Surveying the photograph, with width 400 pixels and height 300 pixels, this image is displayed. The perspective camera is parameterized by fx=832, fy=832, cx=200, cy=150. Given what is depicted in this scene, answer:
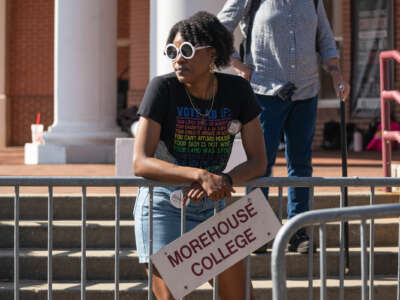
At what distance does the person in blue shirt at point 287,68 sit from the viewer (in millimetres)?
4883

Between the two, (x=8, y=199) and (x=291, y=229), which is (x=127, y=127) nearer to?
(x=8, y=199)

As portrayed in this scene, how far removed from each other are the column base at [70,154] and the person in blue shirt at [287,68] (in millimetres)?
5859

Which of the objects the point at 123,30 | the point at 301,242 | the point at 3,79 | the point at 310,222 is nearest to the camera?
the point at 310,222

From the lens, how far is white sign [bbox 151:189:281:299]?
323 centimetres

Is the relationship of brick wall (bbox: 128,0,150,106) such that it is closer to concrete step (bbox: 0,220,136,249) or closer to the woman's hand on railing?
concrete step (bbox: 0,220,136,249)

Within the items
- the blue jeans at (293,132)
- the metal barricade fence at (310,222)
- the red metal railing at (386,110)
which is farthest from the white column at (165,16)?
the metal barricade fence at (310,222)

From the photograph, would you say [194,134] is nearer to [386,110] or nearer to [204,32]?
[204,32]

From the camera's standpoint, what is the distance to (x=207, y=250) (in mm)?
3242

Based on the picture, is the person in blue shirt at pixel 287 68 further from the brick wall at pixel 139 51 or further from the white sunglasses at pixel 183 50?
the brick wall at pixel 139 51

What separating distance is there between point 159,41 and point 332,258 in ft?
9.41

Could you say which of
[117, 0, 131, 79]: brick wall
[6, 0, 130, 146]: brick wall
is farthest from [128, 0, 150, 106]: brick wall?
[6, 0, 130, 146]: brick wall

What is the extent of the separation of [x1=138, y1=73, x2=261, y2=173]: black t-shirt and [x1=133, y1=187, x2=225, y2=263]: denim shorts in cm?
15

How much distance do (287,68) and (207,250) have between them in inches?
76.8

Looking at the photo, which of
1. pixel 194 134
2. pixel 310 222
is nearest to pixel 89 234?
pixel 194 134
